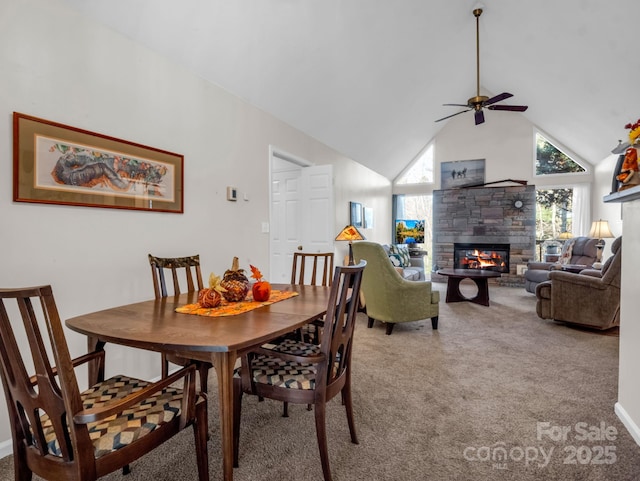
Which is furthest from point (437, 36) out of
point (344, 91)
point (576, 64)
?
point (576, 64)

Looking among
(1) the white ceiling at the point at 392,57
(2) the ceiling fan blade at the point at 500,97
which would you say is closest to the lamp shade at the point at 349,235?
(1) the white ceiling at the point at 392,57

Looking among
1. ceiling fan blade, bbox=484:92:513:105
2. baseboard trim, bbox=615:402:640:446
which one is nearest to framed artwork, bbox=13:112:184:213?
baseboard trim, bbox=615:402:640:446

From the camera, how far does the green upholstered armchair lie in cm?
365

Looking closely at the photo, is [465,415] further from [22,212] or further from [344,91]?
[344,91]

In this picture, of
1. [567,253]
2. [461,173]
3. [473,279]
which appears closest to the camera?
[473,279]

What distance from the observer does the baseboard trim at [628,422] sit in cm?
180

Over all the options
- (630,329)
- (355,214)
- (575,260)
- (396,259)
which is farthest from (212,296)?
(575,260)

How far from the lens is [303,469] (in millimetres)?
1617

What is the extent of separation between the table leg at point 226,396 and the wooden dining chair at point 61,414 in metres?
0.11

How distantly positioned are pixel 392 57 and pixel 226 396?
4349 millimetres

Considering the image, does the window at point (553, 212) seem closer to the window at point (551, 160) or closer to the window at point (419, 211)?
the window at point (551, 160)

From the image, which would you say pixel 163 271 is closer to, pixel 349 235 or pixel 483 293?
pixel 349 235

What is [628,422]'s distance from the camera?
1.90 meters

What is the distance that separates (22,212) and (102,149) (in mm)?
605
